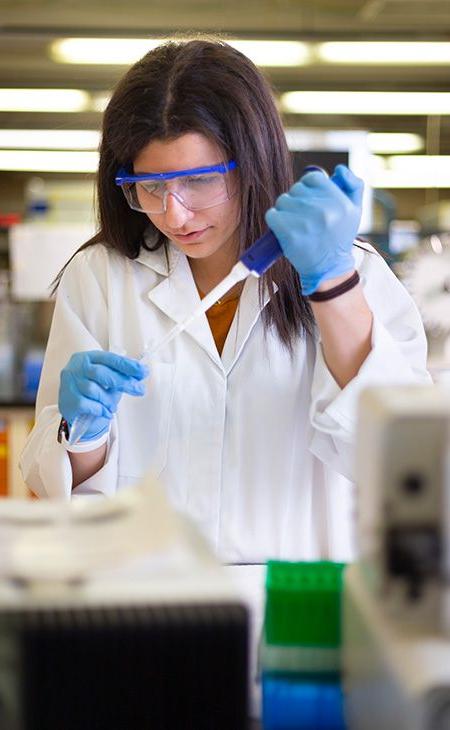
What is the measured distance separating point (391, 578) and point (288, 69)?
7759 millimetres

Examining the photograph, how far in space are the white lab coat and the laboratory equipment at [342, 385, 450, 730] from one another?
1.00 metres

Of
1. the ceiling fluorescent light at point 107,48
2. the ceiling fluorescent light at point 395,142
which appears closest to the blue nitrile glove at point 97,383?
the ceiling fluorescent light at point 107,48

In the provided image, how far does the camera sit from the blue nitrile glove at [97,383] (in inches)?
64.8

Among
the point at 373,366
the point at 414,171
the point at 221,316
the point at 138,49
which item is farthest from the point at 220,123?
the point at 414,171

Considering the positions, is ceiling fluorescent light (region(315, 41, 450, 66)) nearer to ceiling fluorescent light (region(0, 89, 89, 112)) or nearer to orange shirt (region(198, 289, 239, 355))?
ceiling fluorescent light (region(0, 89, 89, 112))

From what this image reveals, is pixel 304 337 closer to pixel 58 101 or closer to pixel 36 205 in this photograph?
pixel 36 205

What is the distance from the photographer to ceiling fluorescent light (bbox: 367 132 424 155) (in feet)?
27.3

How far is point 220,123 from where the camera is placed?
67.6 inches

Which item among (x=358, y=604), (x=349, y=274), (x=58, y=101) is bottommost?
(x=358, y=604)

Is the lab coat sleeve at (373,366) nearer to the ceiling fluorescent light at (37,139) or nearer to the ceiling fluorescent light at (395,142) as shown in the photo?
the ceiling fluorescent light at (37,139)

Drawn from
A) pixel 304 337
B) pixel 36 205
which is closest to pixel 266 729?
pixel 304 337

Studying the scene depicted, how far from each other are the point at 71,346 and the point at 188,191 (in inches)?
16.4

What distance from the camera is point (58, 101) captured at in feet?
26.3

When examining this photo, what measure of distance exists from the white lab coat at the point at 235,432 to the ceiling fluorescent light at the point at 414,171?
6.85 metres
